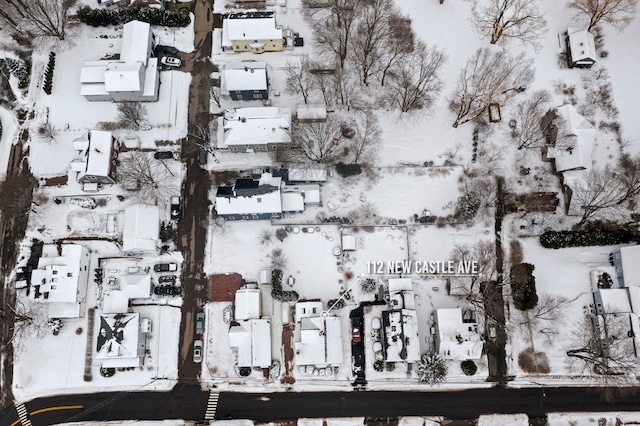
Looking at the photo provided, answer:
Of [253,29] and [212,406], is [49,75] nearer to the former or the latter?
[253,29]

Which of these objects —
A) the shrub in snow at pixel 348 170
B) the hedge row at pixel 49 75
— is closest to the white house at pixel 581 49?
the shrub in snow at pixel 348 170

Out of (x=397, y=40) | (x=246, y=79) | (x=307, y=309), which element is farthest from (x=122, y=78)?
(x=307, y=309)

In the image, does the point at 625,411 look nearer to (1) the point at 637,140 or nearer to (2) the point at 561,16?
(1) the point at 637,140

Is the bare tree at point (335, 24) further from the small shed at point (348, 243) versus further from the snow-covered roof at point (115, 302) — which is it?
the snow-covered roof at point (115, 302)

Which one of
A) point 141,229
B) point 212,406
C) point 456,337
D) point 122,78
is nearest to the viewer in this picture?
point 456,337

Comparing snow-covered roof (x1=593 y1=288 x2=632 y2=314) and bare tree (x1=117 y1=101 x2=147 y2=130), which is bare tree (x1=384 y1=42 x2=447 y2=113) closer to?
snow-covered roof (x1=593 y1=288 x2=632 y2=314)

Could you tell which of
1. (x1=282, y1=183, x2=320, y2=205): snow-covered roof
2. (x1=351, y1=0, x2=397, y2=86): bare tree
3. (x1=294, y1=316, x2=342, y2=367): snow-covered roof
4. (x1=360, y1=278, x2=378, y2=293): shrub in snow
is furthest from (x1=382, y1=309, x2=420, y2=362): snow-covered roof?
(x1=351, y1=0, x2=397, y2=86): bare tree
